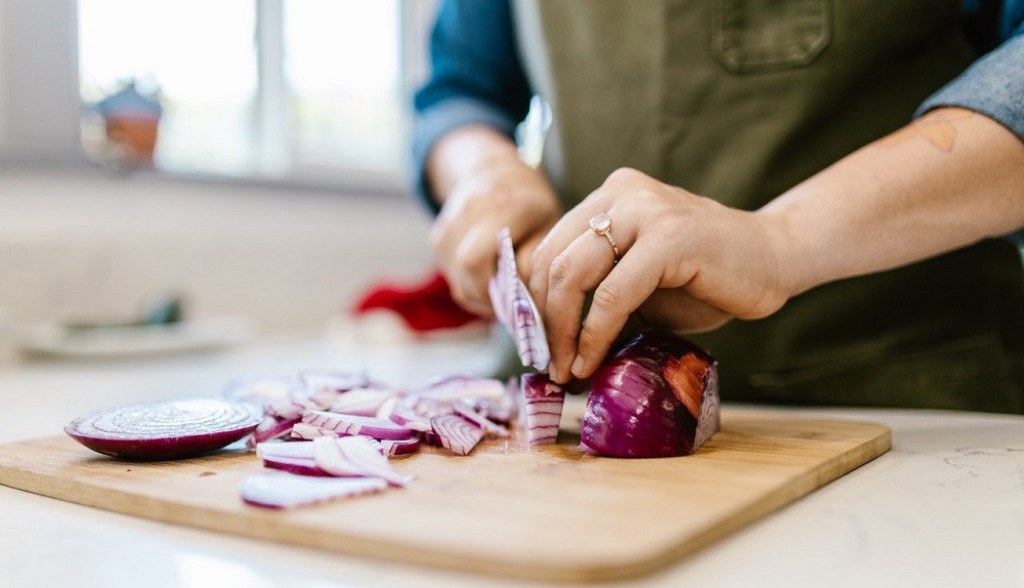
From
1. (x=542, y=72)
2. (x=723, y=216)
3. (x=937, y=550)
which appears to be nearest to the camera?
(x=937, y=550)

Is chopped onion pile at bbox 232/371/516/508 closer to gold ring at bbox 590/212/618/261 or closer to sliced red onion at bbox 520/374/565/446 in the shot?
sliced red onion at bbox 520/374/565/446

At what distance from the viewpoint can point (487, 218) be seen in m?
1.05

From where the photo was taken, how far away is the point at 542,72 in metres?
1.29

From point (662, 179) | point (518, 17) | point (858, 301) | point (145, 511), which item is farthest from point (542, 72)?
point (145, 511)

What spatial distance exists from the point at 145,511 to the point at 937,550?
504 millimetres

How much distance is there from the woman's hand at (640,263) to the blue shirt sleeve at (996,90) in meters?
0.22

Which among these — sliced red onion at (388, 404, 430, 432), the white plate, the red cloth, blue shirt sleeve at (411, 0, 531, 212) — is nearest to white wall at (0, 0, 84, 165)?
the white plate

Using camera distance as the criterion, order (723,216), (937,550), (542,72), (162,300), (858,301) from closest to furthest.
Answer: (937,550) < (723,216) < (858,301) < (542,72) < (162,300)

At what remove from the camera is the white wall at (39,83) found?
171 centimetres

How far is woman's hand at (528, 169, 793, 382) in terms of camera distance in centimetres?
77

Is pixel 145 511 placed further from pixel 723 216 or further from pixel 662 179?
pixel 662 179

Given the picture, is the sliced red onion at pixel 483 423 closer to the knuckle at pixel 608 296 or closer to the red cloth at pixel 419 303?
the knuckle at pixel 608 296

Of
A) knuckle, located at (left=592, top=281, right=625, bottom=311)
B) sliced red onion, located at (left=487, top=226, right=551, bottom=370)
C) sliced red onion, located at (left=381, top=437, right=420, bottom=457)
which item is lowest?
sliced red onion, located at (left=381, top=437, right=420, bottom=457)

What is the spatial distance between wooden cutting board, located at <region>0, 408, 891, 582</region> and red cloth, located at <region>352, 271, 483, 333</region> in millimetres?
1151
